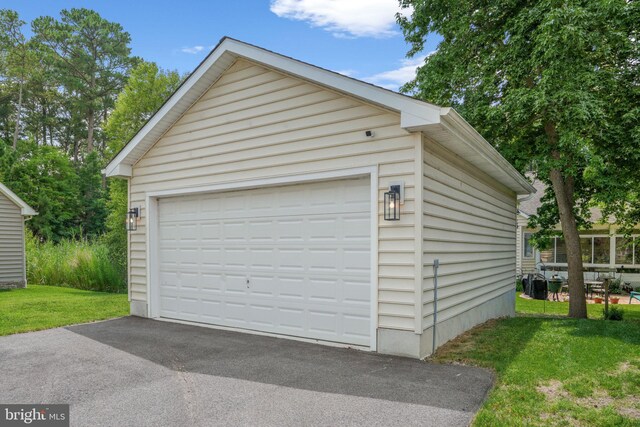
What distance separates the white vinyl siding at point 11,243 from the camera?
48.1 feet

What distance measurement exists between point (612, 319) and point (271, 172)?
738cm

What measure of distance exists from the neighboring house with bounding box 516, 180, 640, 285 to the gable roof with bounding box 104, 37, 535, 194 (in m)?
9.99

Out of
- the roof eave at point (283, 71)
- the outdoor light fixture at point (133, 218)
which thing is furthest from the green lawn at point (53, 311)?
the roof eave at point (283, 71)

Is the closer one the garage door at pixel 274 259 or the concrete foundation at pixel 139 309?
the garage door at pixel 274 259

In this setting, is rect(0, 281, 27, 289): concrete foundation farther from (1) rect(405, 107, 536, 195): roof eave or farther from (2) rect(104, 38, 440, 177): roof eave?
(1) rect(405, 107, 536, 195): roof eave

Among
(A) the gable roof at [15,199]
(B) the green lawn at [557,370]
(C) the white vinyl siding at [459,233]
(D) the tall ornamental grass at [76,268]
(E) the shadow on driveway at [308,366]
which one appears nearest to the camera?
(B) the green lawn at [557,370]

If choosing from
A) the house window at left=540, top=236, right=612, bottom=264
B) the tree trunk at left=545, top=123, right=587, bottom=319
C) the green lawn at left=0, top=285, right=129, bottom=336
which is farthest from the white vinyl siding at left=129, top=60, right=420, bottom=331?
the house window at left=540, top=236, right=612, bottom=264

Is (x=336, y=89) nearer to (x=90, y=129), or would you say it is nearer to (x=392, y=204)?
(x=392, y=204)

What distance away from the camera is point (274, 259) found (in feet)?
21.0

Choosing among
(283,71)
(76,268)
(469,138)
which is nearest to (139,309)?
(283,71)

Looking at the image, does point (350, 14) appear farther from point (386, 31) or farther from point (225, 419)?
point (225, 419)

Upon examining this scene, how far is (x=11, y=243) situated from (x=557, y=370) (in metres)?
16.7

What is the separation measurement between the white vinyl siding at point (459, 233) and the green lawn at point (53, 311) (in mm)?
Result: 6115

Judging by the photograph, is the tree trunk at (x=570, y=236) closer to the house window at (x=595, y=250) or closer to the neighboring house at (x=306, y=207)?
the neighboring house at (x=306, y=207)
